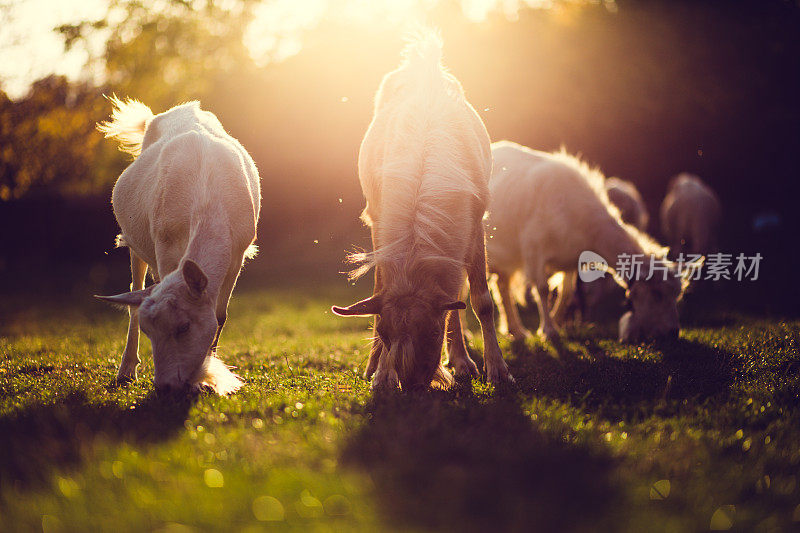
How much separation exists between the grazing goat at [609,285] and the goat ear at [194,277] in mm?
7202

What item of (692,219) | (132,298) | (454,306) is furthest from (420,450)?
(692,219)

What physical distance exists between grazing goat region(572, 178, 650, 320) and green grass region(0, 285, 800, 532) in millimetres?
4245

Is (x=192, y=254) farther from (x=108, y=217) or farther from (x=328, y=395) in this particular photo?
(x=108, y=217)

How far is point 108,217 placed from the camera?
21.5 m

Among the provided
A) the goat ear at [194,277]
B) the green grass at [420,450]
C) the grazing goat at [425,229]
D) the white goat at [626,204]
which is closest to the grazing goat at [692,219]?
the white goat at [626,204]

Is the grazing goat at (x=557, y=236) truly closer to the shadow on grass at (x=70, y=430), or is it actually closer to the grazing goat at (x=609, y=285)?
the grazing goat at (x=609, y=285)

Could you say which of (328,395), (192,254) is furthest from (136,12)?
(328,395)

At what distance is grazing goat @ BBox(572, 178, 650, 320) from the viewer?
10.6 m

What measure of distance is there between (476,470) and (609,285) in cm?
940

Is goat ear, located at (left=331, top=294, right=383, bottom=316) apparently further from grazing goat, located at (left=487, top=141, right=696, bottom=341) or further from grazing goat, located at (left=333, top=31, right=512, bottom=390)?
grazing goat, located at (left=487, top=141, right=696, bottom=341)

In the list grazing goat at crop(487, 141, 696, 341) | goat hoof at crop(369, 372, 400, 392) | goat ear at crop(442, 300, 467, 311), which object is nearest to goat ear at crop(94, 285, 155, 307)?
goat hoof at crop(369, 372, 400, 392)

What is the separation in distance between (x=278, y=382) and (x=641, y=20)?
2388 cm

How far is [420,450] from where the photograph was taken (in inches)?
133

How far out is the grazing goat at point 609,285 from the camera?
1056 cm
